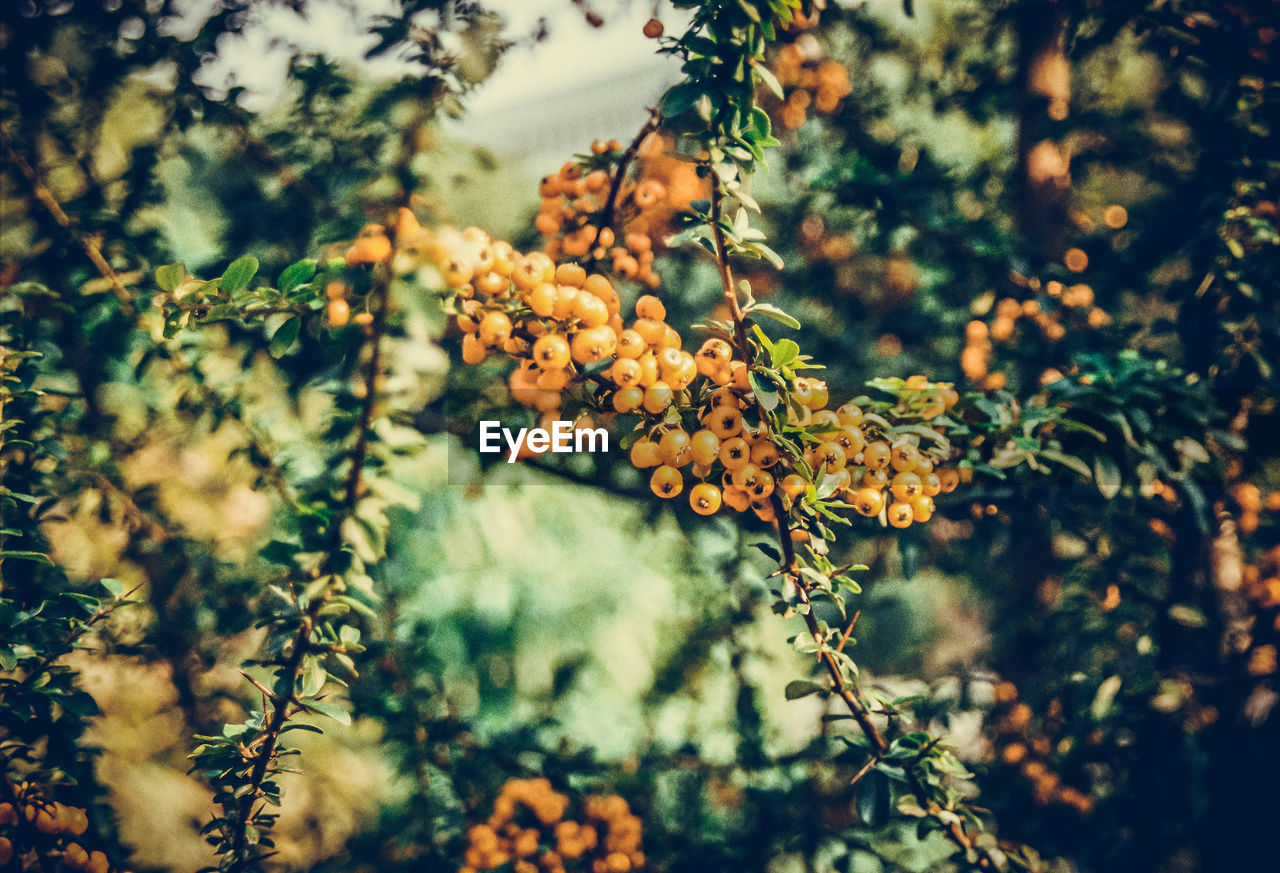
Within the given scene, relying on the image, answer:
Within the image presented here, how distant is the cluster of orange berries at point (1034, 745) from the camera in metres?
2.03

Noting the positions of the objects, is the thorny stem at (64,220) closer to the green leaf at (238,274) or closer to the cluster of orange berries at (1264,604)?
the green leaf at (238,274)

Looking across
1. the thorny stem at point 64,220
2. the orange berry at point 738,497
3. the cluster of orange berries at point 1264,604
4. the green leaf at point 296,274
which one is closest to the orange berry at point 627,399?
the orange berry at point 738,497

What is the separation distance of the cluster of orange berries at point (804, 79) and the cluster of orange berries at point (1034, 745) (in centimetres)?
208

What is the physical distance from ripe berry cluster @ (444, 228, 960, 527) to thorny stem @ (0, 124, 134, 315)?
0.96 m

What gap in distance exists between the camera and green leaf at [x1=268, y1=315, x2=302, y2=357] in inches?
40.7

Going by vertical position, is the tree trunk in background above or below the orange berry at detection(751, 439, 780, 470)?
above

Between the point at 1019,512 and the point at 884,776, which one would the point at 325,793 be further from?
the point at 1019,512

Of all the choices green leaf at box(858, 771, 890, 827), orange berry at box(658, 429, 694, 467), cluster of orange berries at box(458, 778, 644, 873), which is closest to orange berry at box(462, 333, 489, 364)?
orange berry at box(658, 429, 694, 467)

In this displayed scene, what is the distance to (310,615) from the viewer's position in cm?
96

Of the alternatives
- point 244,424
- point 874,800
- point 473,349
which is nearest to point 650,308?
point 473,349

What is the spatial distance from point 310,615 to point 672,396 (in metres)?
0.66

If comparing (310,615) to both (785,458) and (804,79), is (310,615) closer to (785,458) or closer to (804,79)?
(785,458)

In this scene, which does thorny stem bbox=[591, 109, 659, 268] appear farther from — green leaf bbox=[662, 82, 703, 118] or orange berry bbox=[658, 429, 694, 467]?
orange berry bbox=[658, 429, 694, 467]

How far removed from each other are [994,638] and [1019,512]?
122 cm
